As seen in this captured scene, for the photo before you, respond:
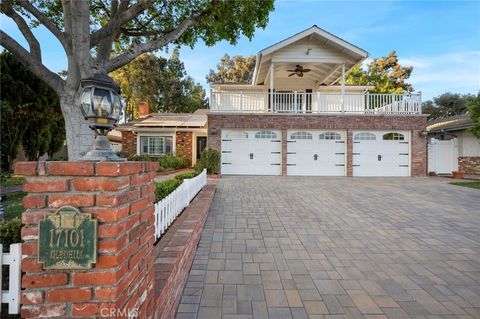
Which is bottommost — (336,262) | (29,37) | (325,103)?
(336,262)

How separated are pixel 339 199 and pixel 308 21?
10520 millimetres

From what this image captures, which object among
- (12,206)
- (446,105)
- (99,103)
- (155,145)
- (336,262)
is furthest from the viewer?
(446,105)

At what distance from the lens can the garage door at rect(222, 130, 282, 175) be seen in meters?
12.6

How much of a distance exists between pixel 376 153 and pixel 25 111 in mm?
16047

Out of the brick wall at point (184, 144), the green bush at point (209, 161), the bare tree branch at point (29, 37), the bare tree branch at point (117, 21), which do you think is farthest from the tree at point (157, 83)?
the bare tree branch at point (29, 37)

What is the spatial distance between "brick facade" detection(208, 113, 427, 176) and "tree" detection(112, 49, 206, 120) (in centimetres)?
1461

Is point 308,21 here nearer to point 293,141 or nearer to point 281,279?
point 293,141

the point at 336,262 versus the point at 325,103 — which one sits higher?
the point at 325,103

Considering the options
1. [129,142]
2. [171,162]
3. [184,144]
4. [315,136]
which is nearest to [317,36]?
[315,136]

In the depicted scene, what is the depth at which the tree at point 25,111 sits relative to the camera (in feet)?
34.5

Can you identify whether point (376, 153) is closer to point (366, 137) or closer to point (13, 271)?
point (366, 137)

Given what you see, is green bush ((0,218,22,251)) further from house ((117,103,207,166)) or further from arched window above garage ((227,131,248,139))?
house ((117,103,207,166))

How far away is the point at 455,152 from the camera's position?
1436 cm

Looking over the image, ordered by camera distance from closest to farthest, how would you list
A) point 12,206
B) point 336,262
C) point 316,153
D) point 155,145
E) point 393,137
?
point 336,262
point 12,206
point 316,153
point 393,137
point 155,145
